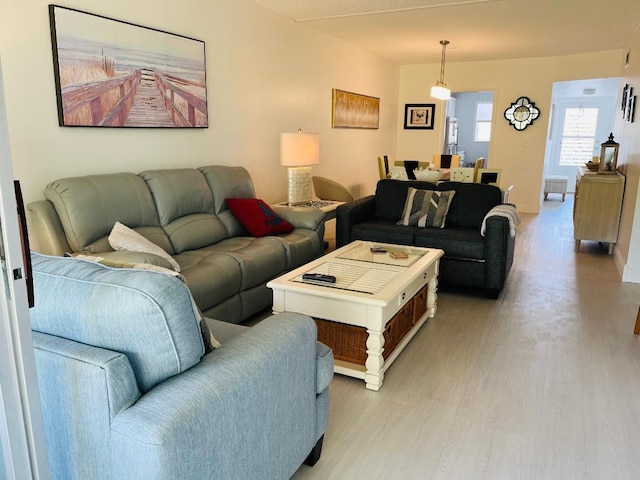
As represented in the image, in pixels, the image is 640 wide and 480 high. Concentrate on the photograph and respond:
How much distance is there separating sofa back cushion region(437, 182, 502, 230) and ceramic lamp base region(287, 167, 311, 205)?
1410 mm

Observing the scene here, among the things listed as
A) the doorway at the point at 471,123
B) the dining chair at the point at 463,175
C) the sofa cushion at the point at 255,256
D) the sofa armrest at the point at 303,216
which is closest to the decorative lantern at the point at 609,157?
the dining chair at the point at 463,175

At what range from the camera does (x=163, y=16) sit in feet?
11.9

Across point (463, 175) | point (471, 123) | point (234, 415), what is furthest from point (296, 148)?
point (471, 123)

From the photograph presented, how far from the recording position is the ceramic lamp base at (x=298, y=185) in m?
4.71

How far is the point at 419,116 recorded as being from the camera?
8.62m

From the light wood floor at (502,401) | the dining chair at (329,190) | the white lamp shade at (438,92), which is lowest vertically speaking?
the light wood floor at (502,401)

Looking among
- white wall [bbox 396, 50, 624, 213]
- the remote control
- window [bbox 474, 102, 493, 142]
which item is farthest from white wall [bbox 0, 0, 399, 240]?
window [bbox 474, 102, 493, 142]

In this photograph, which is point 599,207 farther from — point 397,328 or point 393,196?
point 397,328

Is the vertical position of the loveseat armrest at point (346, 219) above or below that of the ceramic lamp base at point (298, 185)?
below

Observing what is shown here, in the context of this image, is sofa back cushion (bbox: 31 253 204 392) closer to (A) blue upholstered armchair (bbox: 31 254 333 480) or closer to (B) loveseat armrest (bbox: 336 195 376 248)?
(A) blue upholstered armchair (bbox: 31 254 333 480)

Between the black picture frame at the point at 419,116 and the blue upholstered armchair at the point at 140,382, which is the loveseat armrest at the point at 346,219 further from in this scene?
the black picture frame at the point at 419,116

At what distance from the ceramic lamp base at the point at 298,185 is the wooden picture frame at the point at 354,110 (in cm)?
179

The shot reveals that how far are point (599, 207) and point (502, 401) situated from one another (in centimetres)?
382

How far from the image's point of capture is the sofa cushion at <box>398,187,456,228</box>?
4309 millimetres
